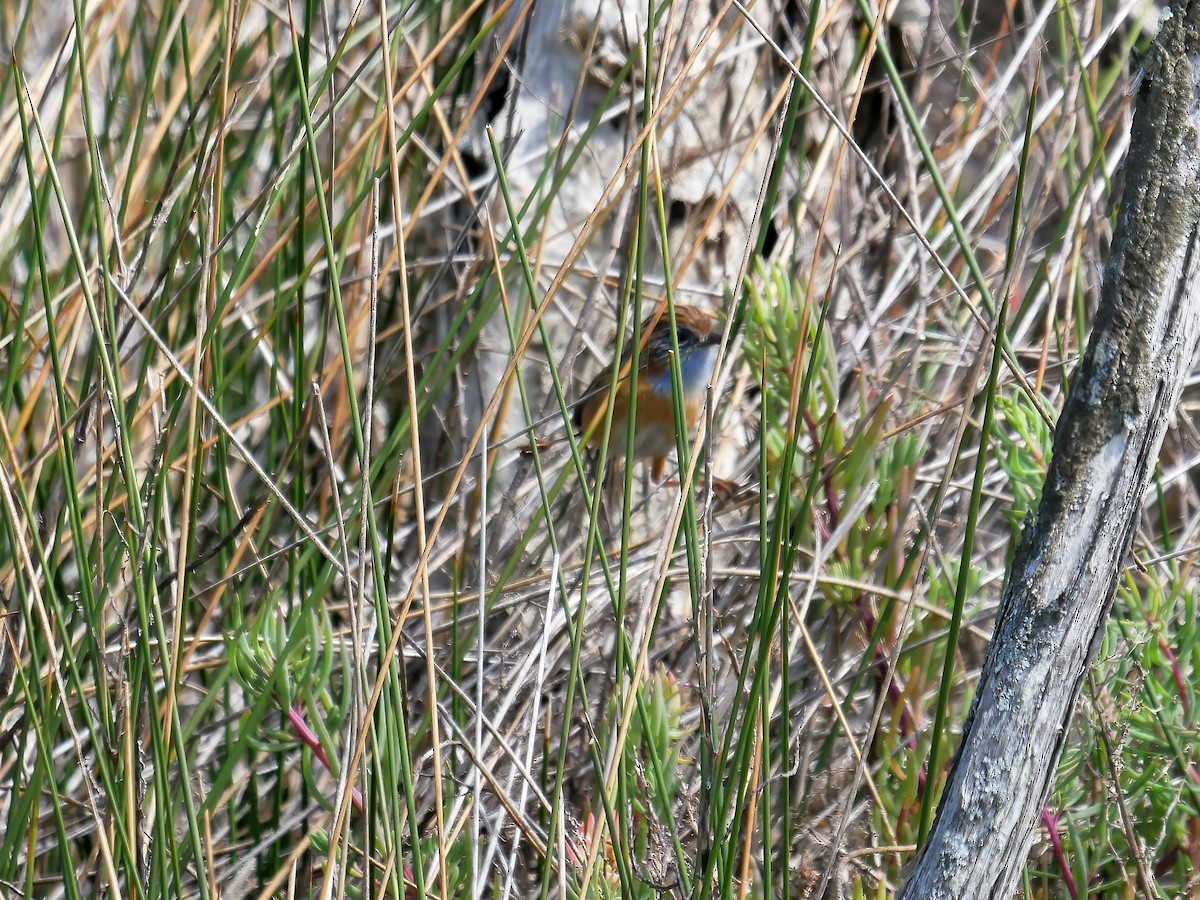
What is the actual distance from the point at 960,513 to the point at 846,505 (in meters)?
0.54

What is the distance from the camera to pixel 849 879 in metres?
1.72

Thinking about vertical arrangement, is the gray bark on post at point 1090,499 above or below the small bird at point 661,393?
above

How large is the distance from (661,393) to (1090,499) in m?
2.02

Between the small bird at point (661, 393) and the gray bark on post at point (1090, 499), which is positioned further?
the small bird at point (661, 393)

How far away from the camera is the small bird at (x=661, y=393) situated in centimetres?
255

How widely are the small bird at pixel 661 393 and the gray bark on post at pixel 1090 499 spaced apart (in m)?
1.60

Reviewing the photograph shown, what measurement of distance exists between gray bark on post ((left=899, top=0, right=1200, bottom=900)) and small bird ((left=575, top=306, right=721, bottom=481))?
5.25ft

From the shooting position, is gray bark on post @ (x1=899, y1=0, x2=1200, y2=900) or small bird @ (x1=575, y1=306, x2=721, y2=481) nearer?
gray bark on post @ (x1=899, y1=0, x2=1200, y2=900)

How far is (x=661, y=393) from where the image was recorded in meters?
2.91

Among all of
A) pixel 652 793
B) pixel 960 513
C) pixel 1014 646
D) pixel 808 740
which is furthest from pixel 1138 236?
pixel 960 513

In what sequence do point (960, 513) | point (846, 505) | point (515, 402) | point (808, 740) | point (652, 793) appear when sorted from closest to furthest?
point (652, 793) < point (808, 740) < point (846, 505) < point (960, 513) < point (515, 402)

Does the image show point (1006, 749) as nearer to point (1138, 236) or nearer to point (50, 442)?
point (1138, 236)

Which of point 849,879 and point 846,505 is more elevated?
point 846,505

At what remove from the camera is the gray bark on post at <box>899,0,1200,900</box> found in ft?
2.84
